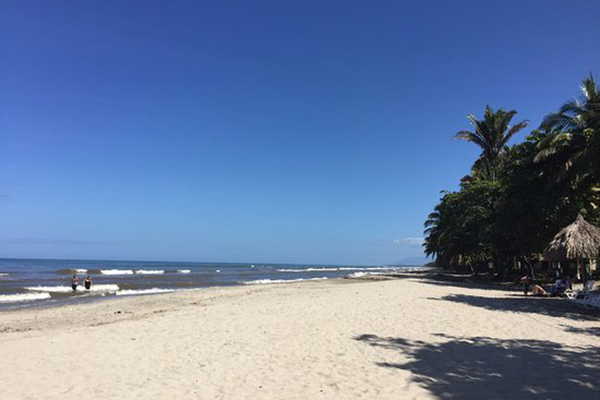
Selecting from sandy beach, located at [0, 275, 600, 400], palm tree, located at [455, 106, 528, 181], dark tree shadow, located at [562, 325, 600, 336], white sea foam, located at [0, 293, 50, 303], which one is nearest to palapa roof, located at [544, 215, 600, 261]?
sandy beach, located at [0, 275, 600, 400]

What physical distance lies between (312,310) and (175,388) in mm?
7371

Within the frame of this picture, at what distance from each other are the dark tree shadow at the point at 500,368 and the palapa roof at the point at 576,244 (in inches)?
334

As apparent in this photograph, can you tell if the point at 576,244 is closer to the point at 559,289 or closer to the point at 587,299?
the point at 587,299

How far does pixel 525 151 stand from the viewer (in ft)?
69.7

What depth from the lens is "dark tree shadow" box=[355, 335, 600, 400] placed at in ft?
16.0

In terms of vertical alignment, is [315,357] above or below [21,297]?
above

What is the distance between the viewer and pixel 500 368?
19.2ft

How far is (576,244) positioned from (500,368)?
11137 mm

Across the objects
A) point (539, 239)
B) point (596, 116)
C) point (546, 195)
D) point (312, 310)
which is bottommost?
point (312, 310)

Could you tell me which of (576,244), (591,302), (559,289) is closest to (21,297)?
(591,302)

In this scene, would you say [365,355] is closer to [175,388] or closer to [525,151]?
[175,388]

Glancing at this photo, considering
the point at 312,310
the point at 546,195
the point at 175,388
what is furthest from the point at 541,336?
the point at 546,195

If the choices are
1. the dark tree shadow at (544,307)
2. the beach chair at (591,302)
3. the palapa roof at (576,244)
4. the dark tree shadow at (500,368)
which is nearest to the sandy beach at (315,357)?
the dark tree shadow at (500,368)

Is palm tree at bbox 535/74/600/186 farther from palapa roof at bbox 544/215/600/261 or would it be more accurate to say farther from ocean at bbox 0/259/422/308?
ocean at bbox 0/259/422/308
